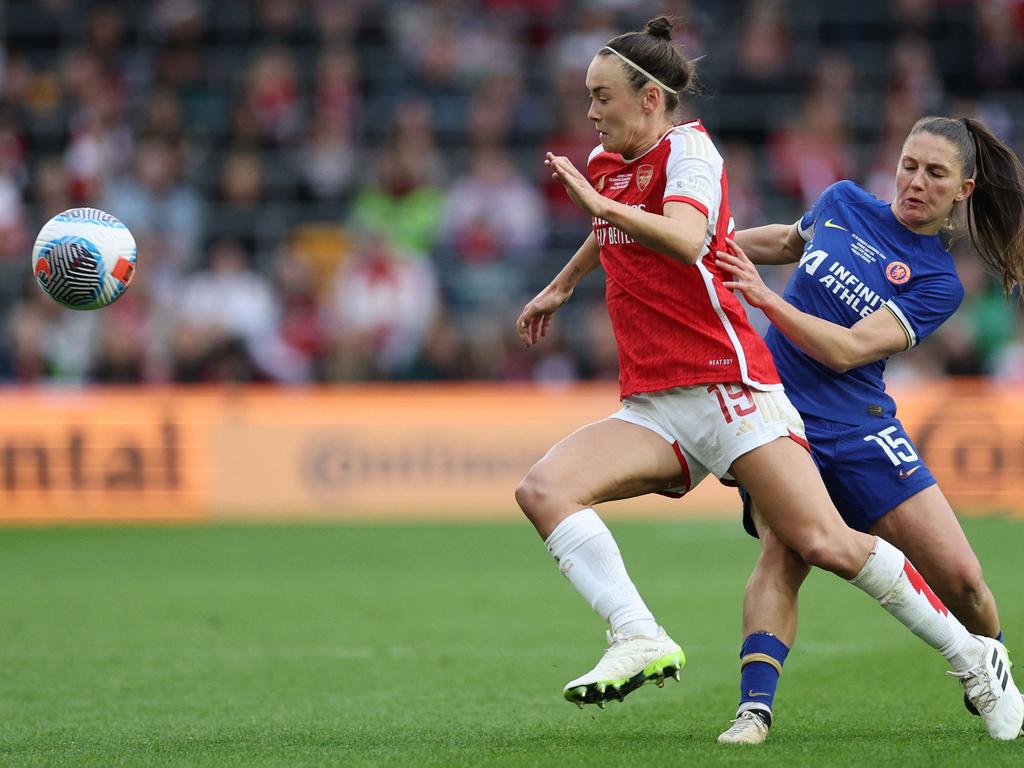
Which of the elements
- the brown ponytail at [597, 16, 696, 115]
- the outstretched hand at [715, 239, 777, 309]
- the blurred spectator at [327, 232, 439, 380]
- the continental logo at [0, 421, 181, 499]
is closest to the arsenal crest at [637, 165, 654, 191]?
the brown ponytail at [597, 16, 696, 115]

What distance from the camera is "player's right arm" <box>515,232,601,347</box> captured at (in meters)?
6.10

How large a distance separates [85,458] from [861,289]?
10815mm

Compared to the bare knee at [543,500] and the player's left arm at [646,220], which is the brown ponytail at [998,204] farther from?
the bare knee at [543,500]

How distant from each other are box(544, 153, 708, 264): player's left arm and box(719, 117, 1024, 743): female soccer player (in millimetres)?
398

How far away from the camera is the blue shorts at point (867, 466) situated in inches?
222

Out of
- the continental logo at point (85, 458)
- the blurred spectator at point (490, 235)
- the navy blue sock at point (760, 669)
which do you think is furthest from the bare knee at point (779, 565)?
the blurred spectator at point (490, 235)

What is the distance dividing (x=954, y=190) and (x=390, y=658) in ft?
12.7

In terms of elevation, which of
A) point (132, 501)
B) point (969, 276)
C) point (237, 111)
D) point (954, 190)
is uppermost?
point (237, 111)

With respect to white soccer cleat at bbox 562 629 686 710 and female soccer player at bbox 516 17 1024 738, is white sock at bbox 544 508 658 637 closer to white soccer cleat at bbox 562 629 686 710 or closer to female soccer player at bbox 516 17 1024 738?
female soccer player at bbox 516 17 1024 738

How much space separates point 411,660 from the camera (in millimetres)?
7906

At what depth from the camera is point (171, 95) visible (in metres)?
19.0

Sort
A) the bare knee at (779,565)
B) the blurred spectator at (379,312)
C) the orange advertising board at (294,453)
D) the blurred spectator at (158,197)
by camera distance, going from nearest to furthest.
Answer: the bare knee at (779,565), the orange advertising board at (294,453), the blurred spectator at (379,312), the blurred spectator at (158,197)

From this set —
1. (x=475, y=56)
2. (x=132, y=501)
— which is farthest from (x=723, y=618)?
(x=475, y=56)

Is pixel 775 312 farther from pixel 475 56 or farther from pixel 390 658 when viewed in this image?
pixel 475 56
